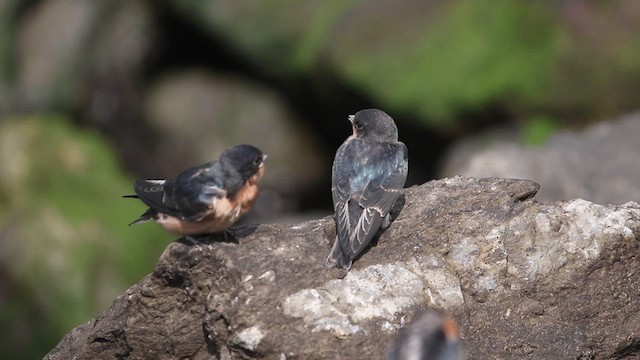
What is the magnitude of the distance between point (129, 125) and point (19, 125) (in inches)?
86.8

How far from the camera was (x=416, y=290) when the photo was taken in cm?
754

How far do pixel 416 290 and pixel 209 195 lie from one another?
1.52m

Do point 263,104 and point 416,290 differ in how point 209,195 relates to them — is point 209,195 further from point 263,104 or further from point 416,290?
point 263,104

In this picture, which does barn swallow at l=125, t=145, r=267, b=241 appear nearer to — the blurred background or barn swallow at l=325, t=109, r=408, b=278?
barn swallow at l=325, t=109, r=408, b=278

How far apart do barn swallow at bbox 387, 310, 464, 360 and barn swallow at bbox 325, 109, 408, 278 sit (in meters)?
1.32

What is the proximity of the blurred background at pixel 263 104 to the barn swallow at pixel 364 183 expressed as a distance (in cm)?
330

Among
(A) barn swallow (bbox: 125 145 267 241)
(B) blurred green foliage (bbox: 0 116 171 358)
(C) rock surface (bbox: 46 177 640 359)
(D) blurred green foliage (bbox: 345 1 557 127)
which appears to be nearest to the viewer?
(C) rock surface (bbox: 46 177 640 359)

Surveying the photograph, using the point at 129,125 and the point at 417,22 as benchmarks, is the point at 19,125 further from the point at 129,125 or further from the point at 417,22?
the point at 417,22

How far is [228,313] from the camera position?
24.0 feet

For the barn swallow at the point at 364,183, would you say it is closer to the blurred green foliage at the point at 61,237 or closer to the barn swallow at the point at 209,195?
the barn swallow at the point at 209,195

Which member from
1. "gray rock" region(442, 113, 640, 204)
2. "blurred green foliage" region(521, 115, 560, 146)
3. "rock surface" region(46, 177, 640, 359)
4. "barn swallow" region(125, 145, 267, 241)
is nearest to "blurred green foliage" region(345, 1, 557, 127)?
"blurred green foliage" region(521, 115, 560, 146)

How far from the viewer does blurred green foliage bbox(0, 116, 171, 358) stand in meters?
13.9

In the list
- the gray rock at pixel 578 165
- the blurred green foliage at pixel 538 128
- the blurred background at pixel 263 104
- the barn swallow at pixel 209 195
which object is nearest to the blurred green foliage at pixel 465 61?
the blurred background at pixel 263 104

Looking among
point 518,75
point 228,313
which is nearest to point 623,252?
point 228,313
